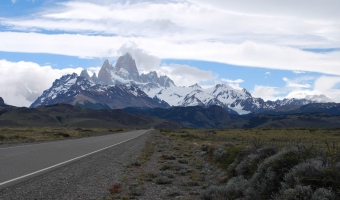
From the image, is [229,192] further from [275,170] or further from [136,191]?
[136,191]

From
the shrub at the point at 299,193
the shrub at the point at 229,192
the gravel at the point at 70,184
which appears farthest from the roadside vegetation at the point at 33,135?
the shrub at the point at 299,193

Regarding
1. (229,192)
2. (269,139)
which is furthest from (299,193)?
(269,139)

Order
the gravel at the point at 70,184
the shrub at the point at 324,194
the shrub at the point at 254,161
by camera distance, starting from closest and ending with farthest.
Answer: the shrub at the point at 324,194 < the gravel at the point at 70,184 < the shrub at the point at 254,161

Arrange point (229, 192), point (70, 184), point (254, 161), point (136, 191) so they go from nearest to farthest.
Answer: point (229, 192)
point (136, 191)
point (70, 184)
point (254, 161)

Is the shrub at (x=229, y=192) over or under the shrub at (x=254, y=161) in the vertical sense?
under

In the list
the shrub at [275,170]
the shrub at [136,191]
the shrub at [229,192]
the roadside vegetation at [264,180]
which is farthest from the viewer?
the shrub at [136,191]

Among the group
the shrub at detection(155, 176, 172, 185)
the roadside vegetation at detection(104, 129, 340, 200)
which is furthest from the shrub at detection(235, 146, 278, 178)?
the shrub at detection(155, 176, 172, 185)

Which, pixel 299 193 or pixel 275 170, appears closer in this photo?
pixel 299 193

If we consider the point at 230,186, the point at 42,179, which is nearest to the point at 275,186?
the point at 230,186

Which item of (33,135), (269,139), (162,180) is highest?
(162,180)

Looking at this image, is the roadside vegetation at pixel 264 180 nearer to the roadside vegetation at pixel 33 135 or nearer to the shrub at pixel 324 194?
the shrub at pixel 324 194

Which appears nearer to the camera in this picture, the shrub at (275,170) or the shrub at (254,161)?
the shrub at (275,170)

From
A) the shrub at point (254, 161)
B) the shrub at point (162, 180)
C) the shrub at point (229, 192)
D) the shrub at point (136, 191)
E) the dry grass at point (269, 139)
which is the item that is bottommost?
the dry grass at point (269, 139)

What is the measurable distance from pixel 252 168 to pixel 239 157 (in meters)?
3.13
